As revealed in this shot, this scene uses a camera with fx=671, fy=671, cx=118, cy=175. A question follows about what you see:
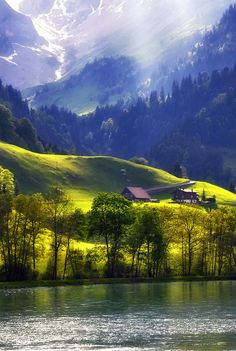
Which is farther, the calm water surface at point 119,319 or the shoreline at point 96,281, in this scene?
the shoreline at point 96,281

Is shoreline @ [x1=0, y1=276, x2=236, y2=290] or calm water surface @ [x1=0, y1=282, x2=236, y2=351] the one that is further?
shoreline @ [x1=0, y1=276, x2=236, y2=290]

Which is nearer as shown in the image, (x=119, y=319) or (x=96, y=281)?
(x=119, y=319)

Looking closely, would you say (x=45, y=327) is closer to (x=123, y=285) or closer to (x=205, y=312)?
(x=205, y=312)

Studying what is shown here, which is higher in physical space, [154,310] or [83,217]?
[83,217]

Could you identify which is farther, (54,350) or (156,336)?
(156,336)

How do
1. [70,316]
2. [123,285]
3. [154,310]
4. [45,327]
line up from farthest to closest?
1. [123,285]
2. [154,310]
3. [70,316]
4. [45,327]

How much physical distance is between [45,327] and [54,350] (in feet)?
50.7

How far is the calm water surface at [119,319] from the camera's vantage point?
74375 millimetres

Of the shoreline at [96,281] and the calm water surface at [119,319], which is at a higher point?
the shoreline at [96,281]

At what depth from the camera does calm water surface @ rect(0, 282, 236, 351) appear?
2928 inches

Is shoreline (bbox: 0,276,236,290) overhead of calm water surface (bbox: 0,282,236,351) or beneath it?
overhead

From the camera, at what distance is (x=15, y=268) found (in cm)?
15388

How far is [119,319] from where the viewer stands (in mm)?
92438

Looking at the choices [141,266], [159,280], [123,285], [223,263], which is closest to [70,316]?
[123,285]
